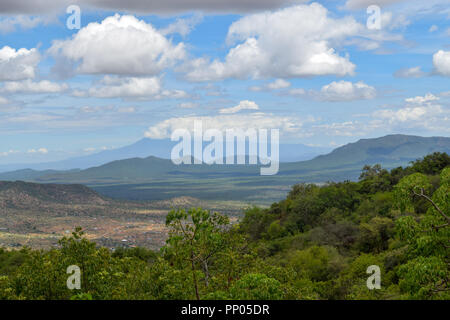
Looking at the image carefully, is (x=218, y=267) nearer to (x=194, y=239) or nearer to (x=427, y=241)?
(x=194, y=239)

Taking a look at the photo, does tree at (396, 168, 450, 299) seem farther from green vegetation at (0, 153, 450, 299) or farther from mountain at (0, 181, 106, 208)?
mountain at (0, 181, 106, 208)

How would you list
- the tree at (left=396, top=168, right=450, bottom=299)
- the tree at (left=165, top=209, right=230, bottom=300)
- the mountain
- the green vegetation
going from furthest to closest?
the mountain < the tree at (left=165, top=209, right=230, bottom=300) < the green vegetation < the tree at (left=396, top=168, right=450, bottom=299)

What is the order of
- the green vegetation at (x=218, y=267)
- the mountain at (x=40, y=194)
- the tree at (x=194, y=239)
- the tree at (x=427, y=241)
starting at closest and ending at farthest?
the tree at (x=427, y=241)
the green vegetation at (x=218, y=267)
the tree at (x=194, y=239)
the mountain at (x=40, y=194)

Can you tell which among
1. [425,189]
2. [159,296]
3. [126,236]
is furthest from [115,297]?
[126,236]

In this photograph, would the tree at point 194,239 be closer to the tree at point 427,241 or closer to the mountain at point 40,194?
the tree at point 427,241

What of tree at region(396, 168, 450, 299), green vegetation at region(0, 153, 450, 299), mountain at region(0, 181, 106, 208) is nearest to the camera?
tree at region(396, 168, 450, 299)

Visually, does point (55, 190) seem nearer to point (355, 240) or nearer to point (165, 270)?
point (355, 240)

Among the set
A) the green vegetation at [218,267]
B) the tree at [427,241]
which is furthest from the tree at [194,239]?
the tree at [427,241]

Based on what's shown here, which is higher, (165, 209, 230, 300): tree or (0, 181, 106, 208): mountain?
(165, 209, 230, 300): tree

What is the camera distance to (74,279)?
16.5m

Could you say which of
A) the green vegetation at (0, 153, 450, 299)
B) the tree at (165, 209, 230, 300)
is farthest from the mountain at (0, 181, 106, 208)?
the tree at (165, 209, 230, 300)

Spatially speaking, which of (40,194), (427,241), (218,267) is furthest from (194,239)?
(40,194)

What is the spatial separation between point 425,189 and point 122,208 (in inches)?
6584
